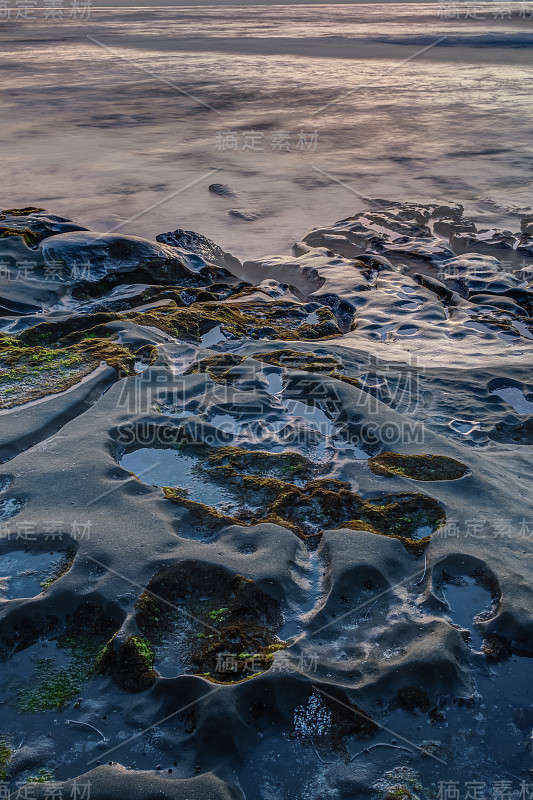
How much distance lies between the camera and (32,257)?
4770 millimetres

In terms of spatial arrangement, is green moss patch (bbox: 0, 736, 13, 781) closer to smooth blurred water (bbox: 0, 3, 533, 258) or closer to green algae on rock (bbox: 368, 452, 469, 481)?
green algae on rock (bbox: 368, 452, 469, 481)

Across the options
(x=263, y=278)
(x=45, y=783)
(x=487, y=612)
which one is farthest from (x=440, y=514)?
(x=263, y=278)

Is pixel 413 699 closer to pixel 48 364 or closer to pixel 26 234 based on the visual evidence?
pixel 48 364

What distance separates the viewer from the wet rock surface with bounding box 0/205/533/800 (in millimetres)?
1939

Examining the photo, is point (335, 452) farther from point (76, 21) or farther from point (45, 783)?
point (76, 21)

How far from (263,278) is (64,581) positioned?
3.44 meters

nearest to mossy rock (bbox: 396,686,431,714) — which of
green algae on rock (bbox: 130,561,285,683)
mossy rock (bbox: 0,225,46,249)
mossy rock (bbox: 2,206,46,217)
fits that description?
green algae on rock (bbox: 130,561,285,683)

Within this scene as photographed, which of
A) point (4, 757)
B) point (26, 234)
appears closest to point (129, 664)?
point (4, 757)

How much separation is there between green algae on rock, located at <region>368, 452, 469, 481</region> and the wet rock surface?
0.01 meters

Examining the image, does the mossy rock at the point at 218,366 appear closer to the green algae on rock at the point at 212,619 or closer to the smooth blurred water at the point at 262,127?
the green algae on rock at the point at 212,619

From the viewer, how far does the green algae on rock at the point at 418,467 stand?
9.43 ft

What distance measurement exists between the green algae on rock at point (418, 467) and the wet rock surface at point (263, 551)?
0.01 metres

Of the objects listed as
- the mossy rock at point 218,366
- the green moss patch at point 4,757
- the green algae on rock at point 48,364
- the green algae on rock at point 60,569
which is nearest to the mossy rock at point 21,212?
the green algae on rock at point 48,364

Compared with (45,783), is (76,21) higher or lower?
higher
